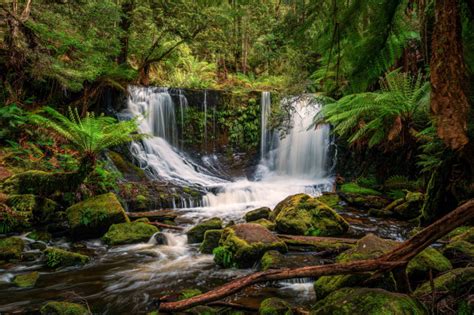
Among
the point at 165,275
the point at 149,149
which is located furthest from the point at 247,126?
the point at 165,275

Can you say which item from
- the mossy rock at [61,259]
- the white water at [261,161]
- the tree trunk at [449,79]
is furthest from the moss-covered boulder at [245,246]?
the white water at [261,161]

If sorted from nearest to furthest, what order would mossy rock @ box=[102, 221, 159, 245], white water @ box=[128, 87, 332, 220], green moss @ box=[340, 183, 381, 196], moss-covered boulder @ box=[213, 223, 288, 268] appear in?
moss-covered boulder @ box=[213, 223, 288, 268] < mossy rock @ box=[102, 221, 159, 245] < green moss @ box=[340, 183, 381, 196] < white water @ box=[128, 87, 332, 220]

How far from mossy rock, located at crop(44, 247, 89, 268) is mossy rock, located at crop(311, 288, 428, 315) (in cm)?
353

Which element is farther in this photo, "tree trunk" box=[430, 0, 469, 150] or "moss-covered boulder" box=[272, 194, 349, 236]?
"moss-covered boulder" box=[272, 194, 349, 236]

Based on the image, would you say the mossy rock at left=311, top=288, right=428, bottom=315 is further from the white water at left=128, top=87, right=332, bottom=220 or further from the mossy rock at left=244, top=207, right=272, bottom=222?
the white water at left=128, top=87, right=332, bottom=220

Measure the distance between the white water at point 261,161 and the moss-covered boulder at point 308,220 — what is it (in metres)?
2.91

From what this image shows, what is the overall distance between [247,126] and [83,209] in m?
8.58

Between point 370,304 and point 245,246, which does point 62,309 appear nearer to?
point 245,246

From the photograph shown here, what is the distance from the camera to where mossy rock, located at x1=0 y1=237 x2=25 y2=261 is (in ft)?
15.2

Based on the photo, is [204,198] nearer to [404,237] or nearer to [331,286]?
[404,237]

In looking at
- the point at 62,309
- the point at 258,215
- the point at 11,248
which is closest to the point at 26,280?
the point at 11,248

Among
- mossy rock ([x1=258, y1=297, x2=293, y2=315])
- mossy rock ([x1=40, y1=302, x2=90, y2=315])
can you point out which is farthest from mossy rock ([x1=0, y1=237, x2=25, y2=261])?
mossy rock ([x1=258, y1=297, x2=293, y2=315])

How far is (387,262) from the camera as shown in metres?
1.67

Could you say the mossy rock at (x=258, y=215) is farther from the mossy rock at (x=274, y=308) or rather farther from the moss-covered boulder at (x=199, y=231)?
the mossy rock at (x=274, y=308)
